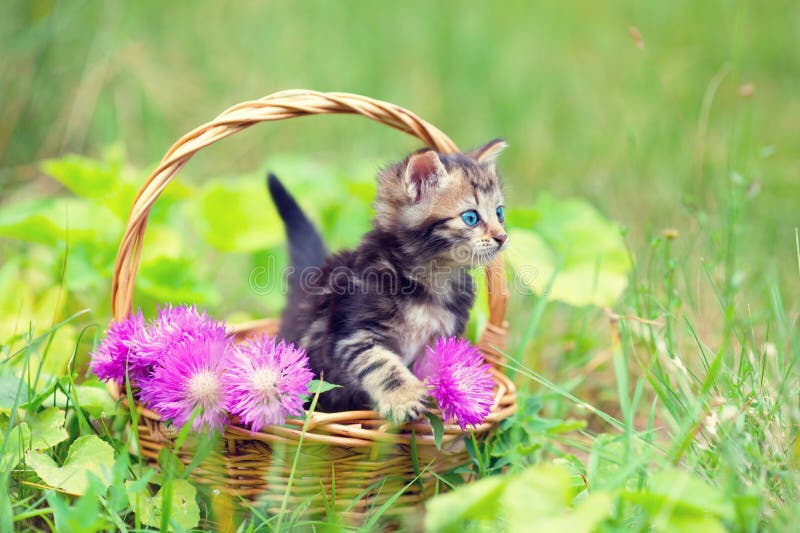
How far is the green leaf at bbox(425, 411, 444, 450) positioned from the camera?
1481 millimetres

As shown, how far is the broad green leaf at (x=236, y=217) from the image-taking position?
256 cm

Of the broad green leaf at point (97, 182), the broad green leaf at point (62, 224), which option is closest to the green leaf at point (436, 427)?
the broad green leaf at point (62, 224)

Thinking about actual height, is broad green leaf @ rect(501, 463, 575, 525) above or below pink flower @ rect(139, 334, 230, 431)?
below

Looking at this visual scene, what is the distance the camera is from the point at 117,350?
1.58 meters

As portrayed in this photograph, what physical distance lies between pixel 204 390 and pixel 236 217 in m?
1.28

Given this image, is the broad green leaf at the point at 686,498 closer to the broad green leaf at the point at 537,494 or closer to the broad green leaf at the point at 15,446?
the broad green leaf at the point at 537,494

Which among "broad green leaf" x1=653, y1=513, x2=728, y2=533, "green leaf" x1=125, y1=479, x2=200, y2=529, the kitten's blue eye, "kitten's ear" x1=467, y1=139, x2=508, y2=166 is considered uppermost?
"kitten's ear" x1=467, y1=139, x2=508, y2=166

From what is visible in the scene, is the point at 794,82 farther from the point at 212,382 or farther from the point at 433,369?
the point at 212,382

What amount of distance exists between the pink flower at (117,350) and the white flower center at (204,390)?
22 cm

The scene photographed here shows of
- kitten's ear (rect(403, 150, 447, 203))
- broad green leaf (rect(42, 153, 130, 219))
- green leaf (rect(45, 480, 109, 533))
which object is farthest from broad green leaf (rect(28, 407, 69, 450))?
broad green leaf (rect(42, 153, 130, 219))

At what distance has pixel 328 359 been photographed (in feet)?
5.54

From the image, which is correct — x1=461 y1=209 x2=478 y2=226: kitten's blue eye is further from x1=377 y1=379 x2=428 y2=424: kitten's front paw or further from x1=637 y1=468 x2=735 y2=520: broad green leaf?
x1=637 y1=468 x2=735 y2=520: broad green leaf

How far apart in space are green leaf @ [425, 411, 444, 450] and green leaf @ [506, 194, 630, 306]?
2.00ft

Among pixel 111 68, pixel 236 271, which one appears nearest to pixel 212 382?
pixel 236 271
